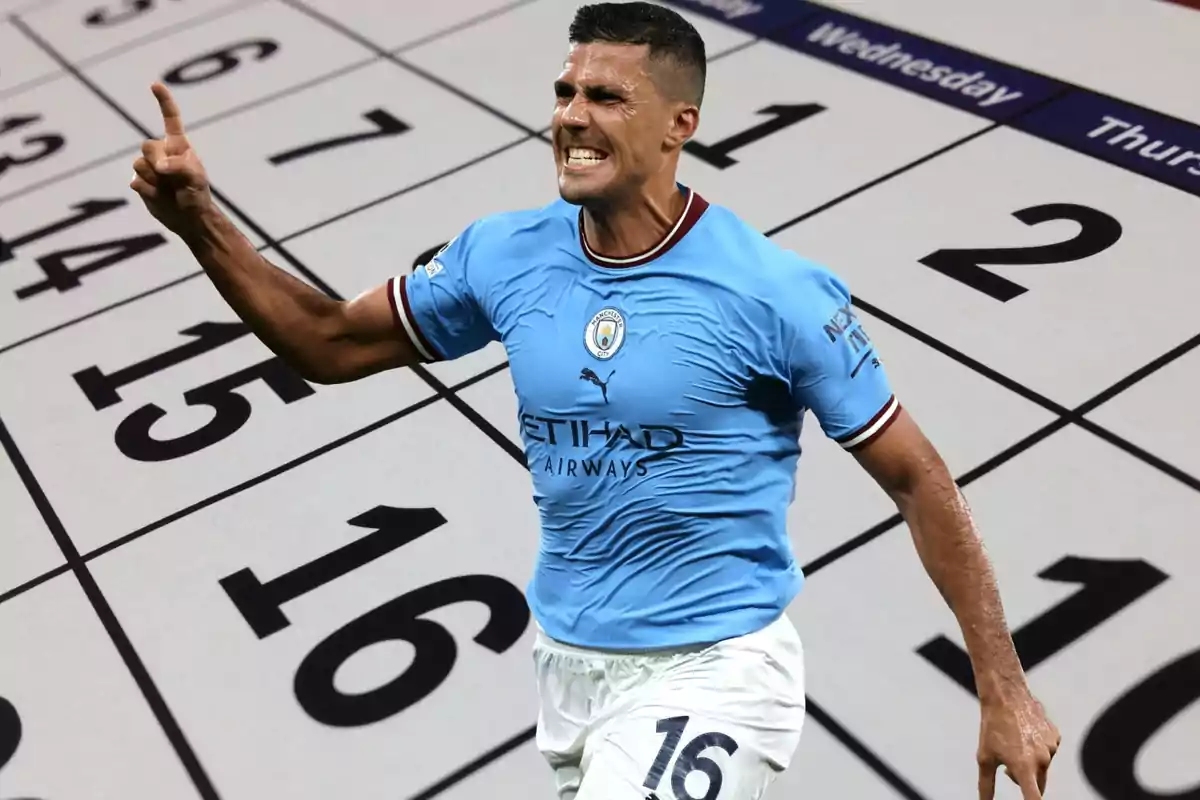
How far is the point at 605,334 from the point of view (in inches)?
69.7

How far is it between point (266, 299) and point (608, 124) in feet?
2.10

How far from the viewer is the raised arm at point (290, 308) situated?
2.04 m

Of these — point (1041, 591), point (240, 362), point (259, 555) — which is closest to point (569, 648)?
point (1041, 591)

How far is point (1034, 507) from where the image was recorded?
2.71 m

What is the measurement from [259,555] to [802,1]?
124 inches

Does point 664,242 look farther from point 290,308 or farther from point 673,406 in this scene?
point 290,308

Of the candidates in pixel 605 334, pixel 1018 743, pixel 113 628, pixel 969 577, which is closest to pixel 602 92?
pixel 605 334

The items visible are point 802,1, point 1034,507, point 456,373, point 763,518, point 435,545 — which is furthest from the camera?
point 802,1

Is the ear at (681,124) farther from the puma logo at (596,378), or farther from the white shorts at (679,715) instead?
the white shorts at (679,715)

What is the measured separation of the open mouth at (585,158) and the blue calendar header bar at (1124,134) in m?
2.35

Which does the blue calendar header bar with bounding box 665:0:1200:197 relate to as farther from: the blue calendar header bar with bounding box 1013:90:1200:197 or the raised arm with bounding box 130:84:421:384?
the raised arm with bounding box 130:84:421:384

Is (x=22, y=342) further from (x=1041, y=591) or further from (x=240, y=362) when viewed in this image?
(x=1041, y=591)

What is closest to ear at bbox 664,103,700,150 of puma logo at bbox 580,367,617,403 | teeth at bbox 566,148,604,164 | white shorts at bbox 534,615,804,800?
teeth at bbox 566,148,604,164

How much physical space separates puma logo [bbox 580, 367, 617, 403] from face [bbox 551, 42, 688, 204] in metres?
0.23
